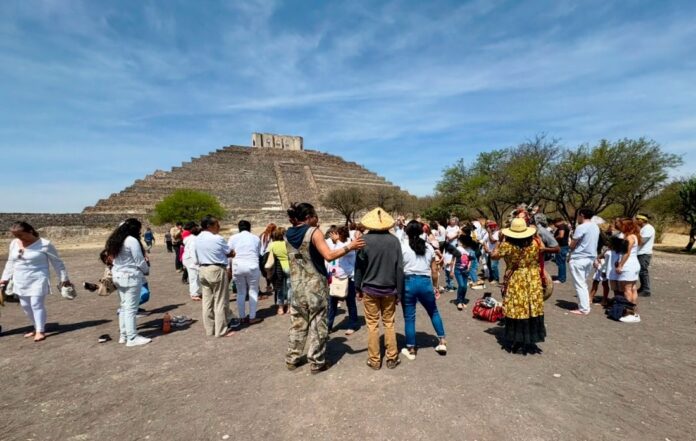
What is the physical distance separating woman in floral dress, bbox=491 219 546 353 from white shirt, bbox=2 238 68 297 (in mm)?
6575

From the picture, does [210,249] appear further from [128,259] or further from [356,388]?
[356,388]

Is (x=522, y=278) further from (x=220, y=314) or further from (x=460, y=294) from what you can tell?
(x=220, y=314)

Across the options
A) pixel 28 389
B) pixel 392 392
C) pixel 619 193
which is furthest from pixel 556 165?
pixel 28 389

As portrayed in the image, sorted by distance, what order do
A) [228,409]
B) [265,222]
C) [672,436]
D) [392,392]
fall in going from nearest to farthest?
1. [672,436]
2. [228,409]
3. [392,392]
4. [265,222]

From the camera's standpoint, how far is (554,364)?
387 cm

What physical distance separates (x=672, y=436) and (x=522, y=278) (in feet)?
6.00

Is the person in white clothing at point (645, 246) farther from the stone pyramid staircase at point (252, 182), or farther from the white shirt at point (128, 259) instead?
the stone pyramid staircase at point (252, 182)

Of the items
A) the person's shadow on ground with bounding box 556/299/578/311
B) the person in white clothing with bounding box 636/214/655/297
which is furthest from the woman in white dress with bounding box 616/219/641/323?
the person in white clothing with bounding box 636/214/655/297

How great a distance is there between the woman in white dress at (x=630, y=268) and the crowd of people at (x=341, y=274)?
0.02 meters

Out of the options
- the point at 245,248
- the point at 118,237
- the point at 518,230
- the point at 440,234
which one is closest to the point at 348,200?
the point at 440,234

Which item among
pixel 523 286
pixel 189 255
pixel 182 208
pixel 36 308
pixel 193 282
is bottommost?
pixel 193 282

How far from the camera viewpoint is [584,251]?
5715 mm

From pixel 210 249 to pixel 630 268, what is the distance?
6.78 m

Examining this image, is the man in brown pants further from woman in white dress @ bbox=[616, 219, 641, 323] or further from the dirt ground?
woman in white dress @ bbox=[616, 219, 641, 323]
